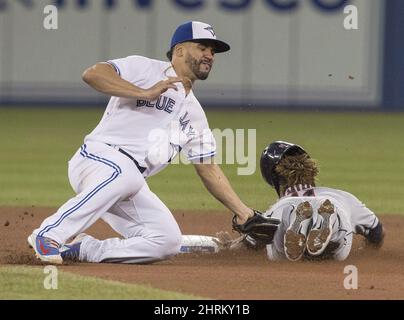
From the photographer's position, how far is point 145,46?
21984 millimetres

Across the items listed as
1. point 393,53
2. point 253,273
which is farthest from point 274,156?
point 393,53

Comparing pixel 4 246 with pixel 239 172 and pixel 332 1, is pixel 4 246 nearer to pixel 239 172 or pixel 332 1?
pixel 239 172

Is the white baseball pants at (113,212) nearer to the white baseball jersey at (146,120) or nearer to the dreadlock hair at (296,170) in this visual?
the white baseball jersey at (146,120)

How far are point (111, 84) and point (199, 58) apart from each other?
2.08 ft

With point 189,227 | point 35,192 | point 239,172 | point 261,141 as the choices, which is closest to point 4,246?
point 189,227

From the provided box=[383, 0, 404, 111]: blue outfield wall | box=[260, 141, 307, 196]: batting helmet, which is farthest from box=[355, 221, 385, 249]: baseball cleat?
box=[383, 0, 404, 111]: blue outfield wall

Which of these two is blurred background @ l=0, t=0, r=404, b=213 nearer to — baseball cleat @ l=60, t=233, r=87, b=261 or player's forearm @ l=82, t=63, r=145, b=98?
baseball cleat @ l=60, t=233, r=87, b=261

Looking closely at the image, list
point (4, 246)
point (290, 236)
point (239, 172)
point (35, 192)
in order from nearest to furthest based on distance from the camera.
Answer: point (290, 236), point (4, 246), point (35, 192), point (239, 172)

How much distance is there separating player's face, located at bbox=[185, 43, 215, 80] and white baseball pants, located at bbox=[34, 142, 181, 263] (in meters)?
0.73

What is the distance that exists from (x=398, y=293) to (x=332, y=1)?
15857mm

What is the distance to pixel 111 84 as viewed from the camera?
6.97 meters

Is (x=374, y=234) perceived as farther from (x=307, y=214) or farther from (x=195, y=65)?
(x=195, y=65)

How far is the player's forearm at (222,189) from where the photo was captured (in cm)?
751

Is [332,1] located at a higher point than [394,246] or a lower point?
higher
